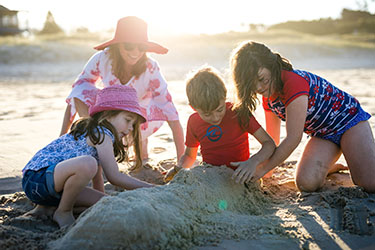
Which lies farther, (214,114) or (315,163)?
(315,163)

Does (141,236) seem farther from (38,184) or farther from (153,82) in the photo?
(153,82)

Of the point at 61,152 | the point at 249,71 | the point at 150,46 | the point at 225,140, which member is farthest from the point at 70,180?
the point at 150,46

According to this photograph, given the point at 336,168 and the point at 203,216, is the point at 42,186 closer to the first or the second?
the point at 203,216

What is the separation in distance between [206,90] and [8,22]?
98.5 feet

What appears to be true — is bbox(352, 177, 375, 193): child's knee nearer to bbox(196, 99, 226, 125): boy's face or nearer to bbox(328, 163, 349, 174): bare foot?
bbox(328, 163, 349, 174): bare foot

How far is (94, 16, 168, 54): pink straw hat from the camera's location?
3234 millimetres

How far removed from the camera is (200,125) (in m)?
2.70

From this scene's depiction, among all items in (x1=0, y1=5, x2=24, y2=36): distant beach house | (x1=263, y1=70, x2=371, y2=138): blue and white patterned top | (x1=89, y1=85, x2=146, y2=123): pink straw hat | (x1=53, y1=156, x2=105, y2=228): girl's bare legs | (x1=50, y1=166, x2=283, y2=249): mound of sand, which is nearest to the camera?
(x1=50, y1=166, x2=283, y2=249): mound of sand

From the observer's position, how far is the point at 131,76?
3490 millimetres

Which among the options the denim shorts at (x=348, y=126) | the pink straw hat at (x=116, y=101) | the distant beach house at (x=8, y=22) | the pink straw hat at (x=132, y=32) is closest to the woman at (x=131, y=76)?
the pink straw hat at (x=132, y=32)

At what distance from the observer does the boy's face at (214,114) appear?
246cm

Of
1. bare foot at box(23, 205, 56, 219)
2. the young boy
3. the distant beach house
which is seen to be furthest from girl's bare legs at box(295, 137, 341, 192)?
the distant beach house

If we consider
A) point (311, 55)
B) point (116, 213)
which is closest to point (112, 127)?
point (116, 213)

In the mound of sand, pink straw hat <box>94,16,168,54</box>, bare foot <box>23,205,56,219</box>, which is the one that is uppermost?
pink straw hat <box>94,16,168,54</box>
